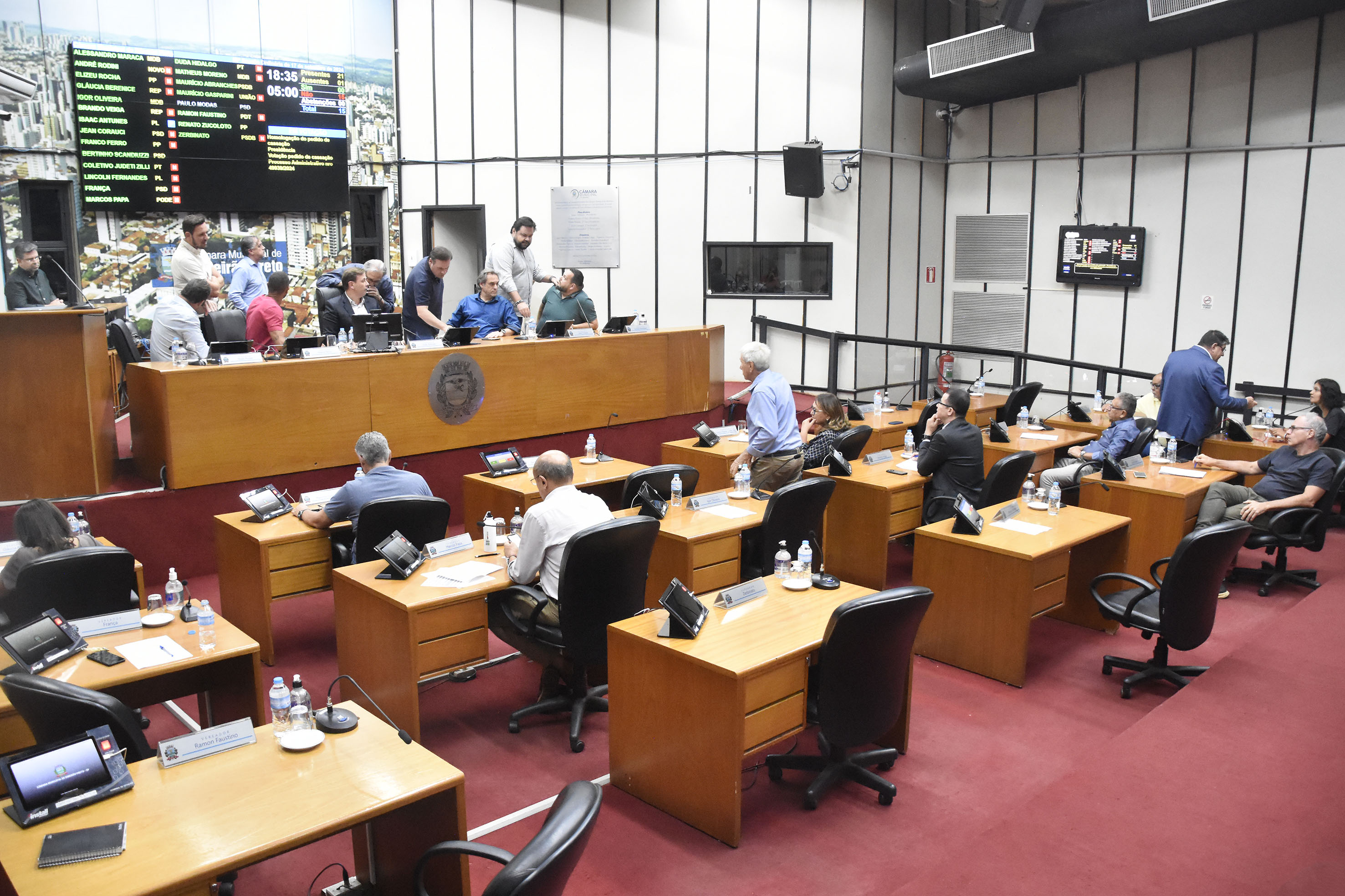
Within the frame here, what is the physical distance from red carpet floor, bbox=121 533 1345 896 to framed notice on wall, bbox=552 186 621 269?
21.4 ft

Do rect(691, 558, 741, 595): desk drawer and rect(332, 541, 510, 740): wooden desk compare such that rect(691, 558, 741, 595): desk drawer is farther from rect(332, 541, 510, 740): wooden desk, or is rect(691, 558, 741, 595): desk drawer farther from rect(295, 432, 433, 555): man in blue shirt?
rect(295, 432, 433, 555): man in blue shirt

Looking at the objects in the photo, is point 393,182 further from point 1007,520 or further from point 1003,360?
point 1007,520

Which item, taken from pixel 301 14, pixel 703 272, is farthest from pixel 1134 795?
pixel 301 14

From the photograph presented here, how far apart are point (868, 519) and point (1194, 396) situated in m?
3.16

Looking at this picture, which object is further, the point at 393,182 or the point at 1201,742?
the point at 393,182

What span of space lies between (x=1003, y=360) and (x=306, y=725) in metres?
10.1

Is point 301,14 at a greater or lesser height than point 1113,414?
greater

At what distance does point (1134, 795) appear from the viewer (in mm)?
3629

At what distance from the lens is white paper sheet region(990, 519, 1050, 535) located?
5.32 meters

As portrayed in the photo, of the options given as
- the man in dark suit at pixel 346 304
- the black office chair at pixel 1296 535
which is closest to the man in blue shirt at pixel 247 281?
the man in dark suit at pixel 346 304

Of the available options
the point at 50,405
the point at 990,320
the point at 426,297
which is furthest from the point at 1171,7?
the point at 50,405

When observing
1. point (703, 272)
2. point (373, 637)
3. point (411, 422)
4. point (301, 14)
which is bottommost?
point (373, 637)

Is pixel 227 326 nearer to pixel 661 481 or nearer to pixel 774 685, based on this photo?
pixel 661 481

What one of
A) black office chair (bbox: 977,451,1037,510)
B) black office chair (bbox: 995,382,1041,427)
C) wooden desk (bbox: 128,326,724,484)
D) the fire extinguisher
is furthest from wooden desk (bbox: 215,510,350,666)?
the fire extinguisher
